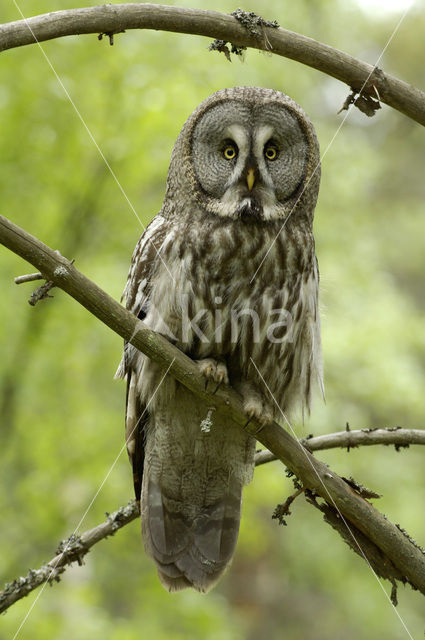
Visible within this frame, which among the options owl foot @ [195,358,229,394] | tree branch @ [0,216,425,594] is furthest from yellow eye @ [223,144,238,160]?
tree branch @ [0,216,425,594]

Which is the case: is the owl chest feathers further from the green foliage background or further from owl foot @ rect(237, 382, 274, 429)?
the green foliage background

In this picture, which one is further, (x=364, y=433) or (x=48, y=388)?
(x=48, y=388)

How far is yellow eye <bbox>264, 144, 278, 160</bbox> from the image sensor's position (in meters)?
2.98

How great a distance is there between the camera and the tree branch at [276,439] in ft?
6.15

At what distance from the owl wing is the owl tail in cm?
17

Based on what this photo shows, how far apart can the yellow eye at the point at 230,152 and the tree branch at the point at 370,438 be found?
3.81 feet

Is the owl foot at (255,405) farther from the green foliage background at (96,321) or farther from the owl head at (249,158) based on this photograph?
the green foliage background at (96,321)

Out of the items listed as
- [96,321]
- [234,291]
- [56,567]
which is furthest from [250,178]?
[96,321]

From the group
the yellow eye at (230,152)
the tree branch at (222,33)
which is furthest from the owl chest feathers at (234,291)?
the tree branch at (222,33)

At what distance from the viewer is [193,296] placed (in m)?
2.74

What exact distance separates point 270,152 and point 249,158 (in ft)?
0.46

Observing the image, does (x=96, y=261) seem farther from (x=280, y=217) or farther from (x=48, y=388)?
(x=280, y=217)

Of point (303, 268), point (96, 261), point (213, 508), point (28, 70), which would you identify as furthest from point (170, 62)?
point (213, 508)

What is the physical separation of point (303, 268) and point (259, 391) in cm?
51
